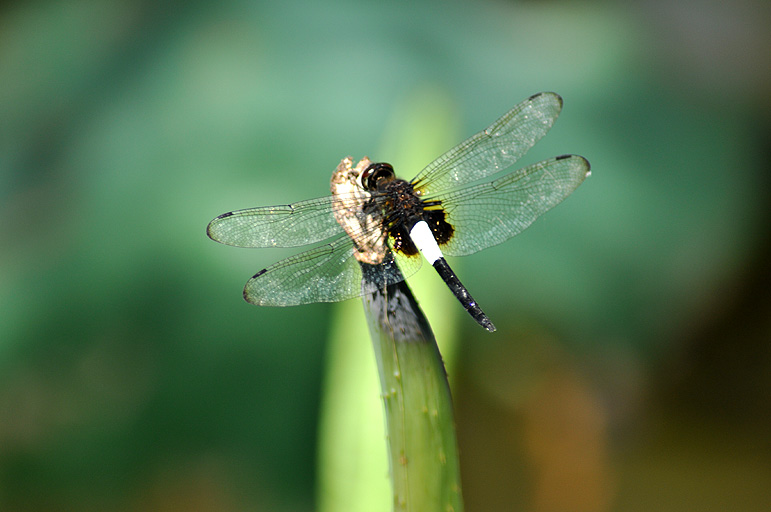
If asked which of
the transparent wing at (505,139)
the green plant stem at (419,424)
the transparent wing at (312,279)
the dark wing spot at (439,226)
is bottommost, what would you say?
the green plant stem at (419,424)

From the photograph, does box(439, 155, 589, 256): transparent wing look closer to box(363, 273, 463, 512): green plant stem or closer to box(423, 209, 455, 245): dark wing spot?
box(423, 209, 455, 245): dark wing spot

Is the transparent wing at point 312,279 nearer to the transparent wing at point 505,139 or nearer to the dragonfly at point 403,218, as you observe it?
the dragonfly at point 403,218

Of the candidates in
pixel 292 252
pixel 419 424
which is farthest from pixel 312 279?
pixel 292 252

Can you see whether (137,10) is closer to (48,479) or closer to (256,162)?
(256,162)

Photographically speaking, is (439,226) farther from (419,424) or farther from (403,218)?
(419,424)

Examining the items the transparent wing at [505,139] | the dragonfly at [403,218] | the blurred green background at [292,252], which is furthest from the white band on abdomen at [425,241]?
the blurred green background at [292,252]

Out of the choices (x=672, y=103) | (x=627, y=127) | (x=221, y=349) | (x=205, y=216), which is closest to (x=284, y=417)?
(x=221, y=349)
